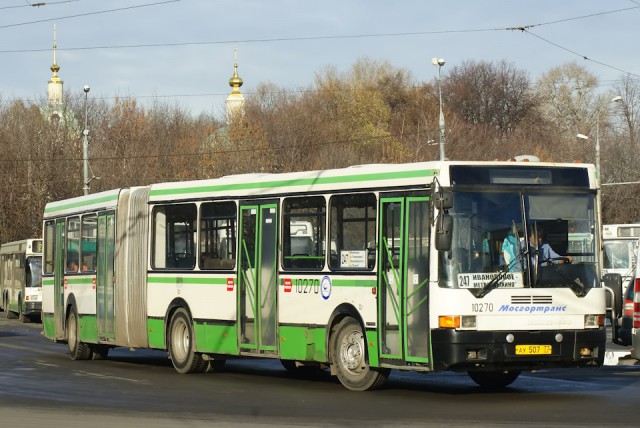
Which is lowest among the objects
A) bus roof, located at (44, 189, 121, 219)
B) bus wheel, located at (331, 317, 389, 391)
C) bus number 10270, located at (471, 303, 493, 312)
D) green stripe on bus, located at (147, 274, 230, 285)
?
bus wheel, located at (331, 317, 389, 391)

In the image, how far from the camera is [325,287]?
17266mm

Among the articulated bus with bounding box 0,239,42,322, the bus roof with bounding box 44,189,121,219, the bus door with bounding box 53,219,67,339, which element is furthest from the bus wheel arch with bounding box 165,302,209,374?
the articulated bus with bounding box 0,239,42,322

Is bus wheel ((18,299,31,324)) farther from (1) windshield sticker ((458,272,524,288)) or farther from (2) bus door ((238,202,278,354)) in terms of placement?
(1) windshield sticker ((458,272,524,288))

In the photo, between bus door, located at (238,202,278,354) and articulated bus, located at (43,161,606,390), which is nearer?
articulated bus, located at (43,161,606,390)

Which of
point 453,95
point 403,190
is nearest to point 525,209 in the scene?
point 403,190

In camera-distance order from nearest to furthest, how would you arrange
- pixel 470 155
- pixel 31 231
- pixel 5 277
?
pixel 5 277 → pixel 31 231 → pixel 470 155

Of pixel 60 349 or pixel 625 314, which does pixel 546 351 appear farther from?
pixel 60 349

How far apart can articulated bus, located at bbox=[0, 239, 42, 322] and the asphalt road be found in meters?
25.3

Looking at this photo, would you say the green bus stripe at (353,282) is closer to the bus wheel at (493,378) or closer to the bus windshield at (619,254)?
the bus wheel at (493,378)

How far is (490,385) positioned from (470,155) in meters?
77.7

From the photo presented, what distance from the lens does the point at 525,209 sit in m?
15.8

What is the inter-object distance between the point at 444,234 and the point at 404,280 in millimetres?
1030

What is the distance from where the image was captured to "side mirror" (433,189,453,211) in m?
15.1

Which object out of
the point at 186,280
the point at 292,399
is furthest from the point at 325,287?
the point at 186,280
